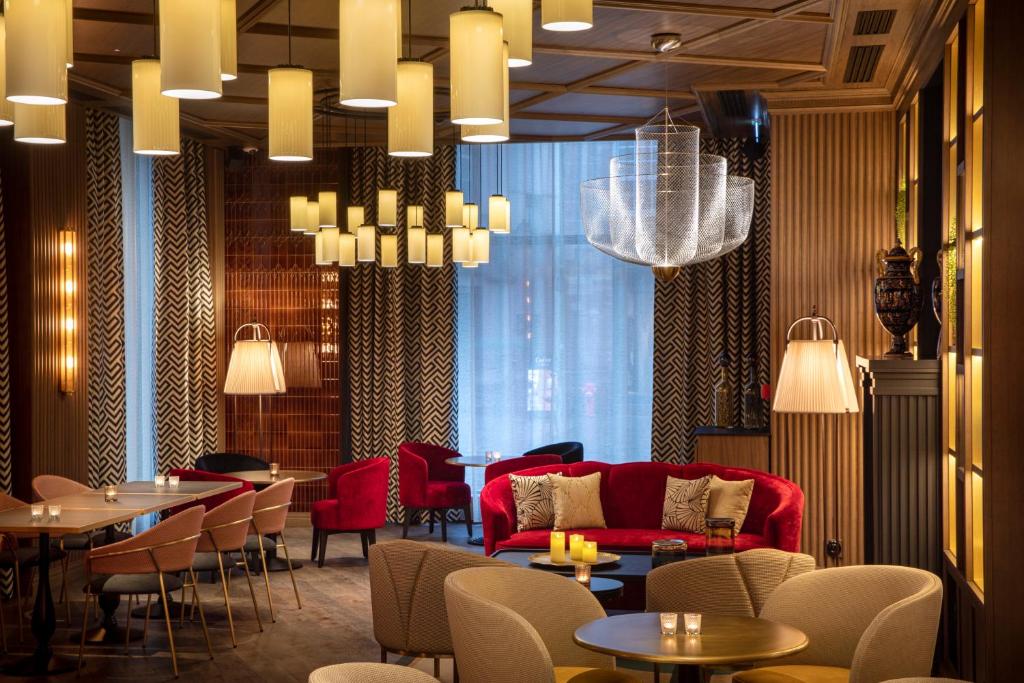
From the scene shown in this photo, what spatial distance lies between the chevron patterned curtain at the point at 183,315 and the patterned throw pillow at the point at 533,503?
3.62 metres

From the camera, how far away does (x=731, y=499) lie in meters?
7.39

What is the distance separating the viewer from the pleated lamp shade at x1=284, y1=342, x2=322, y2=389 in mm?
10570

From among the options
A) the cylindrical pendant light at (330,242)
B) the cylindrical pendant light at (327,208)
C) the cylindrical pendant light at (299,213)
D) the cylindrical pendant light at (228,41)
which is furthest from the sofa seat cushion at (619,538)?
the cylindrical pendant light at (228,41)

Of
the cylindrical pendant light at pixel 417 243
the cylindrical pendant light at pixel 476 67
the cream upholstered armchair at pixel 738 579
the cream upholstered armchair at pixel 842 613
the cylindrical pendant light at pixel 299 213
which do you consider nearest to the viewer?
the cylindrical pendant light at pixel 476 67

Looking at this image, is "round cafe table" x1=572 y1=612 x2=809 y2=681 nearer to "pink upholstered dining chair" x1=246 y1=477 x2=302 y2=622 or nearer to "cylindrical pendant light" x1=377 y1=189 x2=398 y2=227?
"pink upholstered dining chair" x1=246 y1=477 x2=302 y2=622

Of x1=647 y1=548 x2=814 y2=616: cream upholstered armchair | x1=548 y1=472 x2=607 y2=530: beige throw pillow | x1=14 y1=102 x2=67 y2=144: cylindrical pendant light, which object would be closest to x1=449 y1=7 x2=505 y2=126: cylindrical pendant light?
x1=14 y1=102 x2=67 y2=144: cylindrical pendant light

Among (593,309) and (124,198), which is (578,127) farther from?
(124,198)

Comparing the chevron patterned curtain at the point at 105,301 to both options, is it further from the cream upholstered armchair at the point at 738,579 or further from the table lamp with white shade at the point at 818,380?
the cream upholstered armchair at the point at 738,579

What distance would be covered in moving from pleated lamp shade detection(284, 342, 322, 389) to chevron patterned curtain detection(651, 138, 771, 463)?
3010mm

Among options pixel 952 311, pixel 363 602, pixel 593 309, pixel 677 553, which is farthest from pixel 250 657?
pixel 593 309

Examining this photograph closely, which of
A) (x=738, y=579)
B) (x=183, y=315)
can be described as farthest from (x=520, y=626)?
(x=183, y=315)

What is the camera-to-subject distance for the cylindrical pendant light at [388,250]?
29.2ft

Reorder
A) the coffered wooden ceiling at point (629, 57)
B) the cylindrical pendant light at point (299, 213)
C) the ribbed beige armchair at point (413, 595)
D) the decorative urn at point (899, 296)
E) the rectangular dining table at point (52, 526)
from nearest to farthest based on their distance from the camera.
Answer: the ribbed beige armchair at point (413, 595) < the rectangular dining table at point (52, 526) < the coffered wooden ceiling at point (629, 57) < the decorative urn at point (899, 296) < the cylindrical pendant light at point (299, 213)

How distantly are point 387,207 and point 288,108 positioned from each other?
18.9 feet
